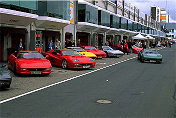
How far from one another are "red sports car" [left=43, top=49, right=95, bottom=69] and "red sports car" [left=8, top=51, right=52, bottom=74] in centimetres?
236

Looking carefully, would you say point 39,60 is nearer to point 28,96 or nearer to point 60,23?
point 28,96

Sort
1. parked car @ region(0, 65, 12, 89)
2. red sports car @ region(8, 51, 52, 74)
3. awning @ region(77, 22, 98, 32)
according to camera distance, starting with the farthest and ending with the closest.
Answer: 1. awning @ region(77, 22, 98, 32)
2. red sports car @ region(8, 51, 52, 74)
3. parked car @ region(0, 65, 12, 89)

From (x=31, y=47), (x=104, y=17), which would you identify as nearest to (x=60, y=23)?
(x=31, y=47)

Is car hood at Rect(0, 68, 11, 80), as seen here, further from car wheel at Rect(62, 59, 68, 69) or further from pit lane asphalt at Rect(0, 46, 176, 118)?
car wheel at Rect(62, 59, 68, 69)

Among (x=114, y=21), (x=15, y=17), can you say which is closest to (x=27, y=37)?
(x=15, y=17)

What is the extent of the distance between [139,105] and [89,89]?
8.88ft

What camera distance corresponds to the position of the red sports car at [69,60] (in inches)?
608

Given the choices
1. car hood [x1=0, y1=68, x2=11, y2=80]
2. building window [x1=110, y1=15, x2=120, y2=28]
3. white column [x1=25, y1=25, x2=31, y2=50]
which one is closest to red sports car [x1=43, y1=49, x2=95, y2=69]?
white column [x1=25, y1=25, x2=31, y2=50]

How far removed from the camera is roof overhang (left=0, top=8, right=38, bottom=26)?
56.3ft

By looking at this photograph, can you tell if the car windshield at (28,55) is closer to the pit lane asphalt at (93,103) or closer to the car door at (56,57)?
the car door at (56,57)

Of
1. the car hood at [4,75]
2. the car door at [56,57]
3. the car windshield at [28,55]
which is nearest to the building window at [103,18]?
the car door at [56,57]

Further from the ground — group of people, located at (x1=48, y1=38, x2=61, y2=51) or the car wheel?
group of people, located at (x1=48, y1=38, x2=61, y2=51)

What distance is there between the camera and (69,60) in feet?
51.0

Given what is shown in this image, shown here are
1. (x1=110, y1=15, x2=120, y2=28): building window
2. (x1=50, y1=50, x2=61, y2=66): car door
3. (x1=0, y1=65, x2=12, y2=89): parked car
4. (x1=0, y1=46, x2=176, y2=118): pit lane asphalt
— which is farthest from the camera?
(x1=110, y1=15, x2=120, y2=28): building window
